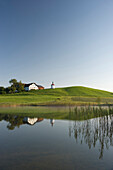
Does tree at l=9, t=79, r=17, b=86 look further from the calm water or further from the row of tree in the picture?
the calm water

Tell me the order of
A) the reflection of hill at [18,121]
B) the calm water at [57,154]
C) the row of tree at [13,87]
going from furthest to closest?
the row of tree at [13,87] < the reflection of hill at [18,121] < the calm water at [57,154]

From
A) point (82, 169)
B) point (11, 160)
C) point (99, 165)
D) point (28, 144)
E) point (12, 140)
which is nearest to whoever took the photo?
point (82, 169)

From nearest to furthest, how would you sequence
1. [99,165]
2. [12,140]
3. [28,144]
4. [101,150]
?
[99,165], [101,150], [28,144], [12,140]

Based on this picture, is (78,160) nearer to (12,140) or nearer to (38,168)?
(38,168)

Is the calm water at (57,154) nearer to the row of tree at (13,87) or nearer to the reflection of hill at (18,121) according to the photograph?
the reflection of hill at (18,121)

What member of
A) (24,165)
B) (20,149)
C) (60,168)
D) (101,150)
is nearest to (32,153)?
(20,149)

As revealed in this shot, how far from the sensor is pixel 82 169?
8156 millimetres

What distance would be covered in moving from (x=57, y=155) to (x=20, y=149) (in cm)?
287

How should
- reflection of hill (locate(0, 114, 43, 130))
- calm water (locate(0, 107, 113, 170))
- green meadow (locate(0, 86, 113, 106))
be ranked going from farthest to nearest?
green meadow (locate(0, 86, 113, 106)) < reflection of hill (locate(0, 114, 43, 130)) < calm water (locate(0, 107, 113, 170))

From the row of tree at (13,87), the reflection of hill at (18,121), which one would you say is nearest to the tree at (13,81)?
the row of tree at (13,87)

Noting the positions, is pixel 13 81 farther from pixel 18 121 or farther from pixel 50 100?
pixel 18 121

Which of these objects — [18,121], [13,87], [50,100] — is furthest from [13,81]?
[18,121]

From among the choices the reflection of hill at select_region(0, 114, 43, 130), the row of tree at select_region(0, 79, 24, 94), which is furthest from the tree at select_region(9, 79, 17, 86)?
the reflection of hill at select_region(0, 114, 43, 130)

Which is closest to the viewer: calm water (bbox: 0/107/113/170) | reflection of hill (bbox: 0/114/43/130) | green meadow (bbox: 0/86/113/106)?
calm water (bbox: 0/107/113/170)
